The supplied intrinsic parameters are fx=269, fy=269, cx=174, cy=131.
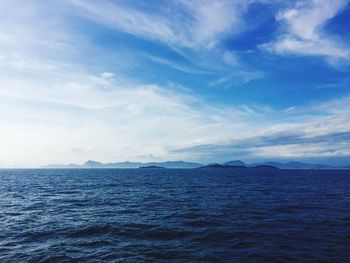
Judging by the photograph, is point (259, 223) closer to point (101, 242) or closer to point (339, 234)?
point (339, 234)

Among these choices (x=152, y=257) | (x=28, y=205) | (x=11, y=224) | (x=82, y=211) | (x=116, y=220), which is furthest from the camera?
(x=28, y=205)

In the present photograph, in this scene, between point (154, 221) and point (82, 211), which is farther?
point (82, 211)

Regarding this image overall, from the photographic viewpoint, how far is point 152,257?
75.8ft

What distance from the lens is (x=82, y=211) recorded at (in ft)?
142

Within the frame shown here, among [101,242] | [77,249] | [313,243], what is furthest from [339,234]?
[77,249]

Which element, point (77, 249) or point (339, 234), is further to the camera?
point (339, 234)

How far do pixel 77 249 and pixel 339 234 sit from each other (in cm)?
2851

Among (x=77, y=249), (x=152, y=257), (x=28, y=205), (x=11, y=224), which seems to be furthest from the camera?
(x=28, y=205)

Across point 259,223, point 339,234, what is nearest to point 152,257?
point 259,223

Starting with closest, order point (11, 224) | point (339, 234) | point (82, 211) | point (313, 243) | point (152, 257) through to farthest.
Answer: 1. point (152, 257)
2. point (313, 243)
3. point (339, 234)
4. point (11, 224)
5. point (82, 211)

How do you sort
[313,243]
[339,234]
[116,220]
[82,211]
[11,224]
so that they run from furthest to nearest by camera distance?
[82,211], [116,220], [11,224], [339,234], [313,243]

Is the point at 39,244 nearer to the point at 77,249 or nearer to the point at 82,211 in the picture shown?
the point at 77,249

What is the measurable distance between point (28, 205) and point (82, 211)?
46.1 ft

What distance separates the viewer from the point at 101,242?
89.8 feet
